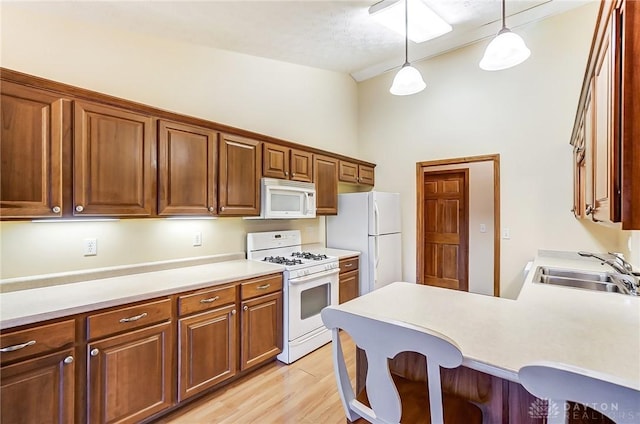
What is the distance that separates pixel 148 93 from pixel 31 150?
38.3 inches

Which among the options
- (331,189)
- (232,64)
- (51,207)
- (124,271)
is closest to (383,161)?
(331,189)

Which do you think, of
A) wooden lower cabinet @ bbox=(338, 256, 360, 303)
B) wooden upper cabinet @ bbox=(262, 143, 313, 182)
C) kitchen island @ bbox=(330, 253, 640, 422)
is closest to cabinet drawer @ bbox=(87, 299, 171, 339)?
kitchen island @ bbox=(330, 253, 640, 422)

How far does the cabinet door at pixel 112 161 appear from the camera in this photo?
5.68ft

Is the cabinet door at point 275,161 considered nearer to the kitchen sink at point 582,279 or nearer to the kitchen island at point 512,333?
the kitchen island at point 512,333

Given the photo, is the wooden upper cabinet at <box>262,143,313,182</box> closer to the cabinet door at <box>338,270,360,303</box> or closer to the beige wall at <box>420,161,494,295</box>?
the cabinet door at <box>338,270,360,303</box>

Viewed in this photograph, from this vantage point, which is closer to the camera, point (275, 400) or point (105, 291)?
point (105, 291)

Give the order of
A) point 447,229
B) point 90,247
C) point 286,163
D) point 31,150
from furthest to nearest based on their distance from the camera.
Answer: point 447,229
point 286,163
point 90,247
point 31,150

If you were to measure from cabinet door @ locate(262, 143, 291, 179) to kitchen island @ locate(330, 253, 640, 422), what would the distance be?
1.67m

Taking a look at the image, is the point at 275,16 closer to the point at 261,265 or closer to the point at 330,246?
the point at 261,265

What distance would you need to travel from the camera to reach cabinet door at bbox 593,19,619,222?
2.95 ft

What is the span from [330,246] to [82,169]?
2.79 metres

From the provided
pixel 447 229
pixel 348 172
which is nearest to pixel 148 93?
pixel 348 172

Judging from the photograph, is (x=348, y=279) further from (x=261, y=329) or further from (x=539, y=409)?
(x=539, y=409)

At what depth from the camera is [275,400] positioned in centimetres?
210
